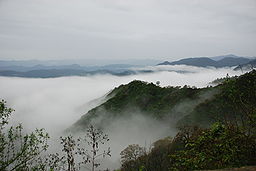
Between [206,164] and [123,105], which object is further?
[123,105]

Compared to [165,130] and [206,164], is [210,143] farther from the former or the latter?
[165,130]

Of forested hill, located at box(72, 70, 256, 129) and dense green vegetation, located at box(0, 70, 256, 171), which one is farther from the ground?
dense green vegetation, located at box(0, 70, 256, 171)

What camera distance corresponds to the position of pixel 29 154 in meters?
13.0

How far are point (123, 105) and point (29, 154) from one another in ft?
248

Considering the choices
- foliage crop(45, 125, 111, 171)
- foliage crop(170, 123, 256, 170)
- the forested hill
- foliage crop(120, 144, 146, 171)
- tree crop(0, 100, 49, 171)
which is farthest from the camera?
the forested hill

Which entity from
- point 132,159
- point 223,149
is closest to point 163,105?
point 132,159

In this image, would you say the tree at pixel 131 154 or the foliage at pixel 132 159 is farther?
the tree at pixel 131 154

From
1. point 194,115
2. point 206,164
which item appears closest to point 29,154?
point 206,164

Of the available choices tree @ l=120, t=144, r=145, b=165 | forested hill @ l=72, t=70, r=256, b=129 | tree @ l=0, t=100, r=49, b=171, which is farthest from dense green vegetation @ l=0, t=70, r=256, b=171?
forested hill @ l=72, t=70, r=256, b=129

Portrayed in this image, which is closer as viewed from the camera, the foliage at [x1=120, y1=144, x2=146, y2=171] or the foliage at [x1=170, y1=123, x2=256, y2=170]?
the foliage at [x1=170, y1=123, x2=256, y2=170]

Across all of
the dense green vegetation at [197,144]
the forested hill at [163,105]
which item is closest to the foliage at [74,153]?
the dense green vegetation at [197,144]

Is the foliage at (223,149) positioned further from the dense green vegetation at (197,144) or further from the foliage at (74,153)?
the foliage at (74,153)

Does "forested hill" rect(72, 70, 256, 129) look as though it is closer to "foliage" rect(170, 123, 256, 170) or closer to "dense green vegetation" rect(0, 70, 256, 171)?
"dense green vegetation" rect(0, 70, 256, 171)

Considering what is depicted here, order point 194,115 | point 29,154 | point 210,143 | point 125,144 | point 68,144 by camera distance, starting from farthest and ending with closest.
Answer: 1. point 125,144
2. point 194,115
3. point 29,154
4. point 68,144
5. point 210,143
